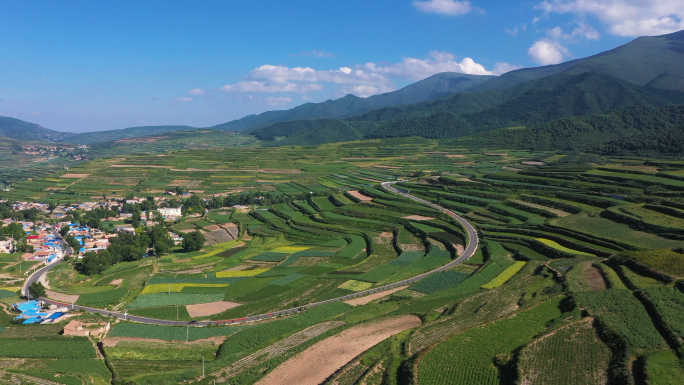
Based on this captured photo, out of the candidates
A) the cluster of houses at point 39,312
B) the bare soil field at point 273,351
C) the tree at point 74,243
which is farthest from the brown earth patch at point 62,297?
the bare soil field at point 273,351

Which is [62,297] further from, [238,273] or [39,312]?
[238,273]

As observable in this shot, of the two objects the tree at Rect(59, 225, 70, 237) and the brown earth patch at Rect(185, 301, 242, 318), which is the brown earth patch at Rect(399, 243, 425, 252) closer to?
the brown earth patch at Rect(185, 301, 242, 318)

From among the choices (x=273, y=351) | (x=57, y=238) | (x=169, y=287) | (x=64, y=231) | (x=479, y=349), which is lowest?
(x=57, y=238)

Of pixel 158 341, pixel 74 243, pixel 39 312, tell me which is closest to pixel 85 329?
pixel 158 341

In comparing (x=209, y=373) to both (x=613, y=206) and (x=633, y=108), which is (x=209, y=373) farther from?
(x=633, y=108)

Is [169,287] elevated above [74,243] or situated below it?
below

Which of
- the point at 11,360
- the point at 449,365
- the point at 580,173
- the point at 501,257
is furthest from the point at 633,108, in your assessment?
the point at 11,360

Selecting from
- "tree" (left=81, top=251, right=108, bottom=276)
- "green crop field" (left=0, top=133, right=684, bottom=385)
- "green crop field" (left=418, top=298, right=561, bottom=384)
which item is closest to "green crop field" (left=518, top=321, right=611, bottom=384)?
"green crop field" (left=0, top=133, right=684, bottom=385)

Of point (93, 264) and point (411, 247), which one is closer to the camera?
point (93, 264)
